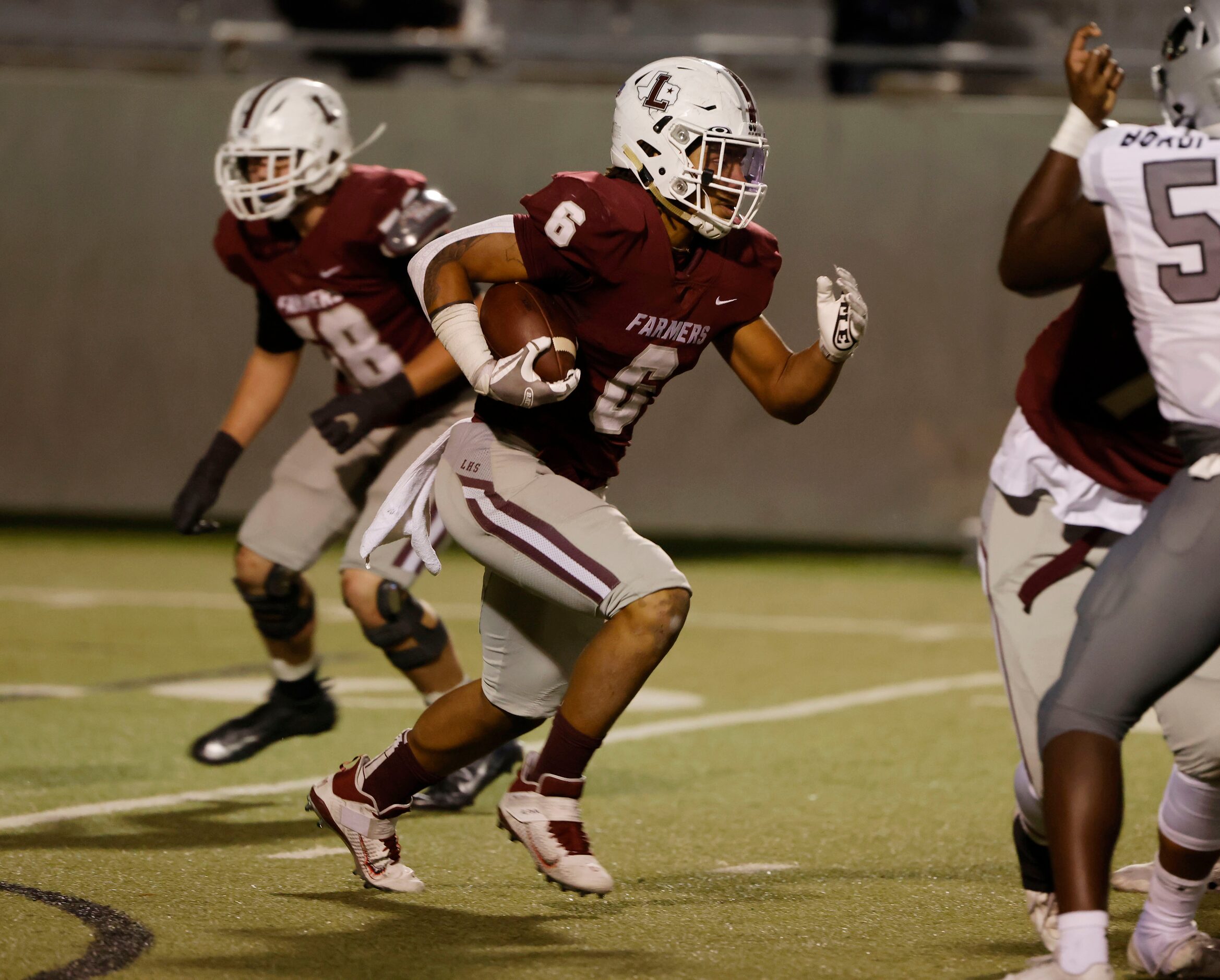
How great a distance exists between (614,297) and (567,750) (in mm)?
922

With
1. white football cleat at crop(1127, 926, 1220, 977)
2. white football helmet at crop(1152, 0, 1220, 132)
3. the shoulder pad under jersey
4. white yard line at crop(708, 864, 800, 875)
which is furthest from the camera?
the shoulder pad under jersey

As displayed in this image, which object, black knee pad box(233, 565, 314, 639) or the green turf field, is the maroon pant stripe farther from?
black knee pad box(233, 565, 314, 639)

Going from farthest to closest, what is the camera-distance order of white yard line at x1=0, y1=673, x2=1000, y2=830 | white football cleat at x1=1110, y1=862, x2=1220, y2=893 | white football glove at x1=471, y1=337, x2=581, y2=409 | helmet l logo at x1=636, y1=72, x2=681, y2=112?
white yard line at x1=0, y1=673, x2=1000, y2=830 < white football cleat at x1=1110, y1=862, x2=1220, y2=893 < helmet l logo at x1=636, y1=72, x2=681, y2=112 < white football glove at x1=471, y1=337, x2=581, y2=409

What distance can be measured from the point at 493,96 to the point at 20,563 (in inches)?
156

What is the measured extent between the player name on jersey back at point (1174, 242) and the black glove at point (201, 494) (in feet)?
9.65

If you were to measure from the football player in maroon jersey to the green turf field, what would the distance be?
0.34 m

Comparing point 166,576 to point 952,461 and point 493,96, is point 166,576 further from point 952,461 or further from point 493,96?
point 952,461

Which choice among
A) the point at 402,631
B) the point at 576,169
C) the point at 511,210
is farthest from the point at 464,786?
the point at 576,169

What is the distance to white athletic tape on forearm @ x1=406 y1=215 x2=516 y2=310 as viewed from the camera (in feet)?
12.3

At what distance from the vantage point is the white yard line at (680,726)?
454 cm

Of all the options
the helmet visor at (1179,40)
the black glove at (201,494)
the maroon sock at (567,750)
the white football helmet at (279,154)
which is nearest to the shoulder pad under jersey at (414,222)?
the white football helmet at (279,154)

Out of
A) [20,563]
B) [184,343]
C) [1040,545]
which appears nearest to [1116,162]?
[1040,545]

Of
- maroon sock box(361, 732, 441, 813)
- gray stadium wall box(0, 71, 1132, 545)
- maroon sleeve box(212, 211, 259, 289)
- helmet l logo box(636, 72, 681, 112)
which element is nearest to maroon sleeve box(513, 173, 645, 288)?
helmet l logo box(636, 72, 681, 112)

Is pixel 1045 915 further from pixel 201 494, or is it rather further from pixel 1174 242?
pixel 201 494
